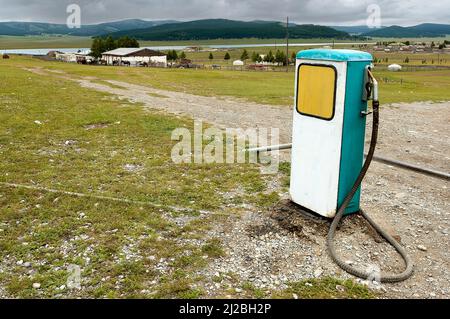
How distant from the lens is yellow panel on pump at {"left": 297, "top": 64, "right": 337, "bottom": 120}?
17.5 ft

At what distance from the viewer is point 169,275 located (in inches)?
181

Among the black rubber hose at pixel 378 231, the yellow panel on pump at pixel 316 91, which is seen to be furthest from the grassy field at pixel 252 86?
the black rubber hose at pixel 378 231

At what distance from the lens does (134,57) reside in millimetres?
86688

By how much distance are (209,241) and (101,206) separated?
2209 millimetres

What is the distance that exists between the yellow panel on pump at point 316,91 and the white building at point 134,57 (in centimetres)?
8015

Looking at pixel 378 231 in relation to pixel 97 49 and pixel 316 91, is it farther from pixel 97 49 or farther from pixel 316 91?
pixel 97 49

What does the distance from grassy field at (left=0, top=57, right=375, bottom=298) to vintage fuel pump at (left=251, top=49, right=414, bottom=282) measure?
1.19 meters

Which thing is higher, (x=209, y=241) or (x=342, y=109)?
(x=342, y=109)

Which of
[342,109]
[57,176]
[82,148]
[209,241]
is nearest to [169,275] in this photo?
[209,241]

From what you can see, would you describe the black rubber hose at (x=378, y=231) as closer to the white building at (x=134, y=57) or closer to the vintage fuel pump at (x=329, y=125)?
the vintage fuel pump at (x=329, y=125)

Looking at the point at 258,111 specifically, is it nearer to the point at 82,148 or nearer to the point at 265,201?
the point at 82,148

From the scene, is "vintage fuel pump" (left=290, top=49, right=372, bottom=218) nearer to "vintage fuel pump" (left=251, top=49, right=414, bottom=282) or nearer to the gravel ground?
"vintage fuel pump" (left=251, top=49, right=414, bottom=282)

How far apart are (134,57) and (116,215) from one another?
85761mm

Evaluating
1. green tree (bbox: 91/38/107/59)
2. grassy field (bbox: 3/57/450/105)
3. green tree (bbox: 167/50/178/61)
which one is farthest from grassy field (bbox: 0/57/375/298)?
green tree (bbox: 167/50/178/61)
